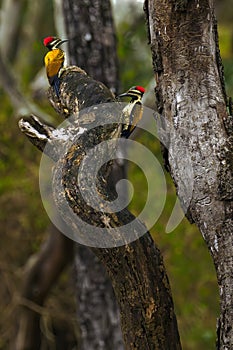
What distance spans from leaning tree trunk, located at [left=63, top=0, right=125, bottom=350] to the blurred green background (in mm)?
1164

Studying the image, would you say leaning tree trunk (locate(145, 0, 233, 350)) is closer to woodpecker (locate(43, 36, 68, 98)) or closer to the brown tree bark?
woodpecker (locate(43, 36, 68, 98))

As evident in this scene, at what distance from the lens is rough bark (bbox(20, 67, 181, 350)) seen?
2391 mm

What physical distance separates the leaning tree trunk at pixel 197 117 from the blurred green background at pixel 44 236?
329 centimetres

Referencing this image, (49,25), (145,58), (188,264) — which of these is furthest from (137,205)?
(49,25)

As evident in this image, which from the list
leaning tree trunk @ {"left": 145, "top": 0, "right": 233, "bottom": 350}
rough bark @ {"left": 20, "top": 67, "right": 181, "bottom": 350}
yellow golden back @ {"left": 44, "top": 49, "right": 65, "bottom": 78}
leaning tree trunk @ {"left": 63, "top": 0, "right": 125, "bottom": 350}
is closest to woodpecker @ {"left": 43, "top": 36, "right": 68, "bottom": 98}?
yellow golden back @ {"left": 44, "top": 49, "right": 65, "bottom": 78}

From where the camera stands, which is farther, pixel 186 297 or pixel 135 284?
pixel 186 297

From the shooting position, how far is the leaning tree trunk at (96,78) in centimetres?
459

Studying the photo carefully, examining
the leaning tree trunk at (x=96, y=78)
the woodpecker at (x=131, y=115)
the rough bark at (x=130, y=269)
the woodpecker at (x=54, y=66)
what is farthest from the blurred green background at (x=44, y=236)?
the rough bark at (x=130, y=269)

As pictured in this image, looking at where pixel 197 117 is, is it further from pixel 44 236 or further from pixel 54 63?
pixel 44 236

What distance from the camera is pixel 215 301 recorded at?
659 centimetres

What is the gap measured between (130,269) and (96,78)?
7.71ft

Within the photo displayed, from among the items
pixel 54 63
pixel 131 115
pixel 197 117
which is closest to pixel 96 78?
pixel 54 63

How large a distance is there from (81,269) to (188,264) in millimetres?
1789

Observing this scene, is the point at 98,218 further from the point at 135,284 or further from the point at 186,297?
the point at 186,297
